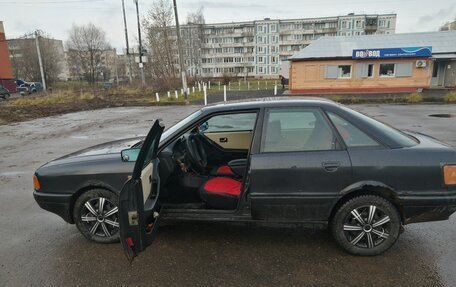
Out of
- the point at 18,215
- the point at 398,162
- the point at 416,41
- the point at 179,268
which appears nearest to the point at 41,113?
the point at 18,215

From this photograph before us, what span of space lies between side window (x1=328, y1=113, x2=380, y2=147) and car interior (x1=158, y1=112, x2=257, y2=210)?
824 mm

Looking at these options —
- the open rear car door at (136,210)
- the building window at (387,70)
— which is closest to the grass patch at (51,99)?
the building window at (387,70)

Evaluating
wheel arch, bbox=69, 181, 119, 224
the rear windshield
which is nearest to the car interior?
wheel arch, bbox=69, 181, 119, 224

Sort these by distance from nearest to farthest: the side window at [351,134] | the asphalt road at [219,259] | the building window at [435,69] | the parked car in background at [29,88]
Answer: the asphalt road at [219,259]
the side window at [351,134]
the building window at [435,69]
the parked car in background at [29,88]

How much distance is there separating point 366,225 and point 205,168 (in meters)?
2.00

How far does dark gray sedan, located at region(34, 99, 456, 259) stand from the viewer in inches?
110

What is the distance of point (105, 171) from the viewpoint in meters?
3.18

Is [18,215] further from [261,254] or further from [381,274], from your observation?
[381,274]

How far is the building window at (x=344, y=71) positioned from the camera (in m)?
25.7

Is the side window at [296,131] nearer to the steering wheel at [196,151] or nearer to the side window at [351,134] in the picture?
the side window at [351,134]

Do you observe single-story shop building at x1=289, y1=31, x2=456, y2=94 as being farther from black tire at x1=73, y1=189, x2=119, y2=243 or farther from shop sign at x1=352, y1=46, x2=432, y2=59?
black tire at x1=73, y1=189, x2=119, y2=243

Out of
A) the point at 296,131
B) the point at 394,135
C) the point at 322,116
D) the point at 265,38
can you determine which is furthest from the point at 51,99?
the point at 265,38

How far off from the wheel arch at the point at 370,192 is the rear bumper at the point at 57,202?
2.79 m

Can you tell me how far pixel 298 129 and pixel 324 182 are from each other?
1.98ft
